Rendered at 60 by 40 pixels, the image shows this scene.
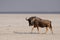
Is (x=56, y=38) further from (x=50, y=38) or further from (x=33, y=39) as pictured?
(x=33, y=39)

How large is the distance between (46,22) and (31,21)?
1135 millimetres

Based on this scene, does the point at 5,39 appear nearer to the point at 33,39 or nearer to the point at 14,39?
the point at 14,39

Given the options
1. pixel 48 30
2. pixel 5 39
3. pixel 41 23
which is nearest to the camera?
pixel 5 39

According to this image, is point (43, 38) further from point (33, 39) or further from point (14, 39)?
point (14, 39)

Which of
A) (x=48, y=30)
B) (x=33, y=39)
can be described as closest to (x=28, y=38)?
(x=33, y=39)

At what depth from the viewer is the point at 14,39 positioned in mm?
16719

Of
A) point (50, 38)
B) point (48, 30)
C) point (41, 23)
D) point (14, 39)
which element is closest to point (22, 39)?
point (14, 39)

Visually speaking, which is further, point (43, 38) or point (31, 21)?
point (31, 21)

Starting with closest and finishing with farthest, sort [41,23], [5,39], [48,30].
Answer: [5,39] → [41,23] → [48,30]

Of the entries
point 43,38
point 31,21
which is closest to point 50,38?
point 43,38

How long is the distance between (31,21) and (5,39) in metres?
3.94

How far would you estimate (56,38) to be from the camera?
1764cm

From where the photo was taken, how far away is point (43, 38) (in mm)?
17266

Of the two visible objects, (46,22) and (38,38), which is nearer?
(38,38)
